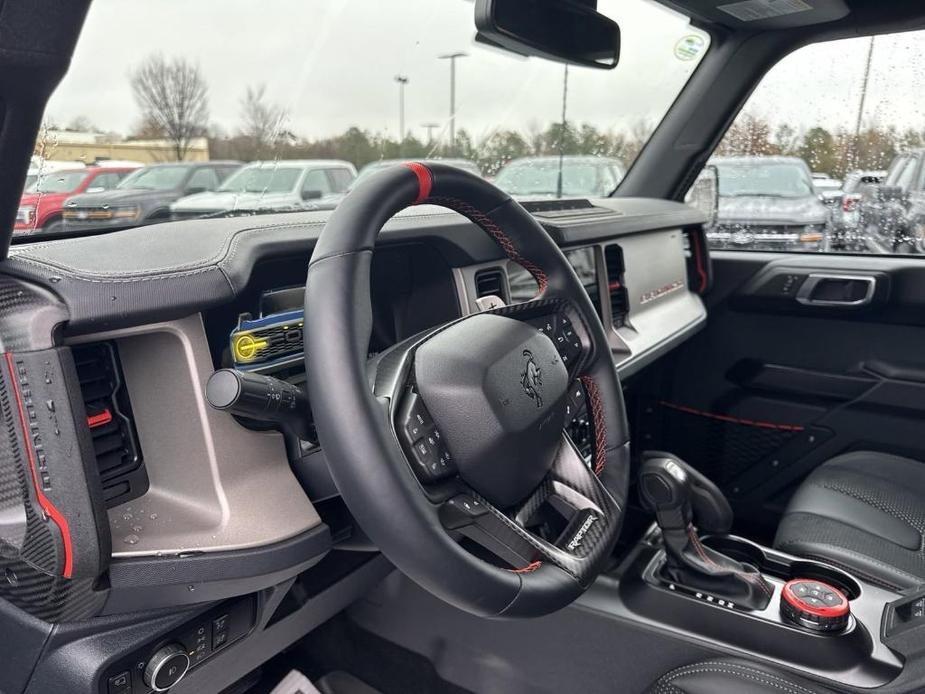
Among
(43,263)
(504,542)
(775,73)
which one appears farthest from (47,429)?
(775,73)

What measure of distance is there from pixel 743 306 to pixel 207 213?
80.9 inches

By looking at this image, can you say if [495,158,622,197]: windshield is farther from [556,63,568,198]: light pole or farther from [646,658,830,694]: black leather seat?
[646,658,830,694]: black leather seat

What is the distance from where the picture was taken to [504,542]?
106cm

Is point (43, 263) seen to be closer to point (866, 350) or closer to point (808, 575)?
point (808, 575)

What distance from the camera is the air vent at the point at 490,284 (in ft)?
5.69

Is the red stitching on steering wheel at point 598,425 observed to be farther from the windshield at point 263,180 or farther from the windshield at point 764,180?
the windshield at point 764,180

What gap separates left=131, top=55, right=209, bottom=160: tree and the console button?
1044 mm

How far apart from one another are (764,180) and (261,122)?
1.92 meters

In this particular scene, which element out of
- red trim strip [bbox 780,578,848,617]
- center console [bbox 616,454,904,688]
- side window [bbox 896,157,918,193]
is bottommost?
center console [bbox 616,454,904,688]

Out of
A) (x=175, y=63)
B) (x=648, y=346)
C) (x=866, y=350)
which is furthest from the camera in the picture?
(x=866, y=350)

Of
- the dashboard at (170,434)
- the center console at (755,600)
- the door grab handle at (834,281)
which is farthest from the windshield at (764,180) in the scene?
the dashboard at (170,434)

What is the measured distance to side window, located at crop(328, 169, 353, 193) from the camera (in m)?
1.90

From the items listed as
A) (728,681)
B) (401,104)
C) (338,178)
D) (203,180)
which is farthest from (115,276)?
(401,104)

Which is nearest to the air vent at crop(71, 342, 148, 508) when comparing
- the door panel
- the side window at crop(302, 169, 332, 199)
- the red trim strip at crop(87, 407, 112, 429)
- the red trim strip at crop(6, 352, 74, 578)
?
the red trim strip at crop(87, 407, 112, 429)
